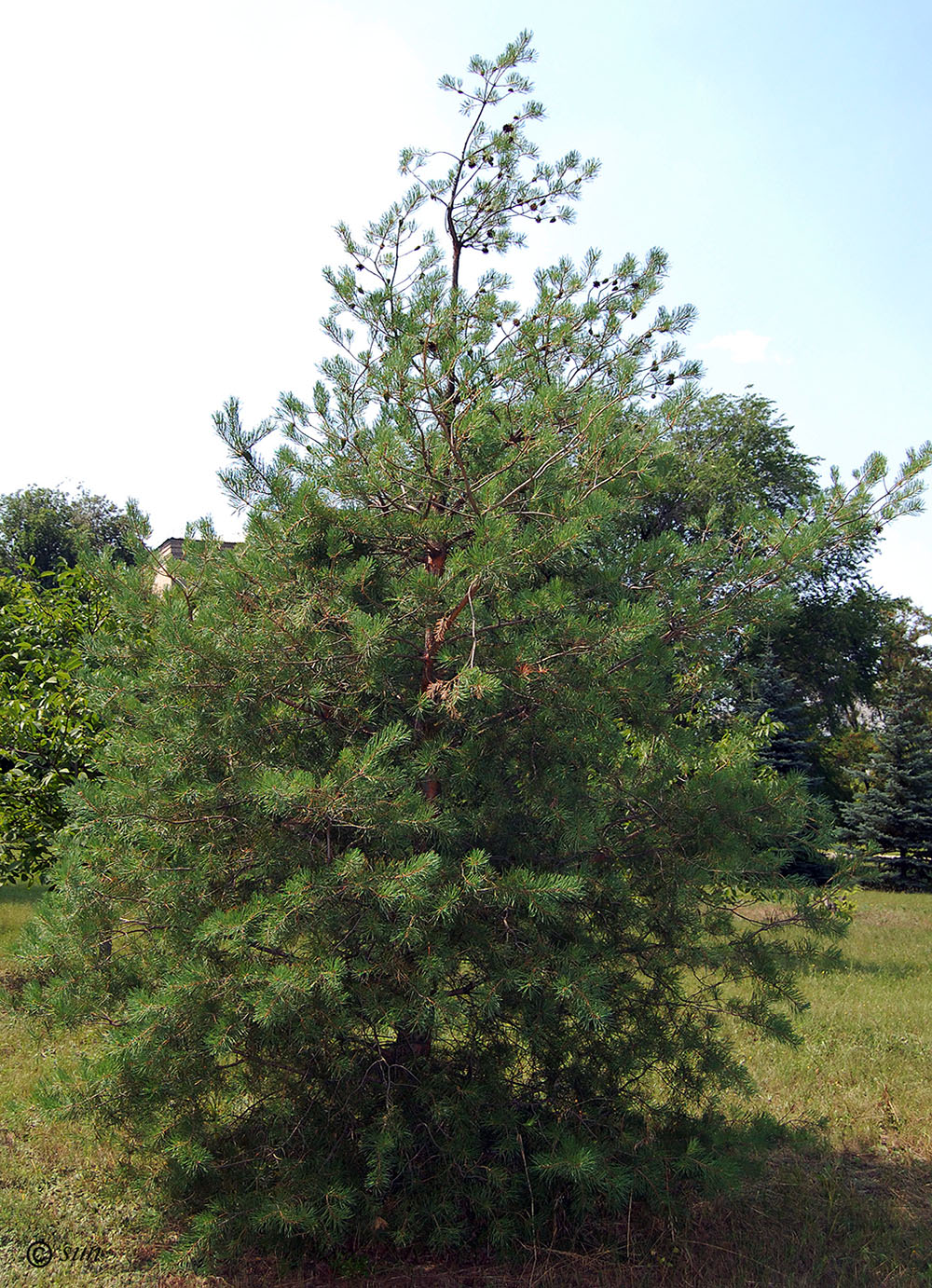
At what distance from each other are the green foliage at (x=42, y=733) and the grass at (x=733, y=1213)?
147 cm

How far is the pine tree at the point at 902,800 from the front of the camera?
2152 centimetres

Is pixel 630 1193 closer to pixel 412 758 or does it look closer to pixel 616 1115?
pixel 616 1115

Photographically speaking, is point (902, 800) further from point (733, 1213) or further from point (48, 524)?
point (48, 524)

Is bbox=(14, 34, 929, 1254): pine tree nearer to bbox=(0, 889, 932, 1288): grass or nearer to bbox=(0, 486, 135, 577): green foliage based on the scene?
bbox=(0, 889, 932, 1288): grass

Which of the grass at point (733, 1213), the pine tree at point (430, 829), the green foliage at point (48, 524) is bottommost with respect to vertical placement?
the grass at point (733, 1213)

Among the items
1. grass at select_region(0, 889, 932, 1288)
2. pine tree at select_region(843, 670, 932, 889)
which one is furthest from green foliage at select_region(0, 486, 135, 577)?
grass at select_region(0, 889, 932, 1288)

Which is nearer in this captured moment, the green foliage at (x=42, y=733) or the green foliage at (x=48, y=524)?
the green foliage at (x=42, y=733)

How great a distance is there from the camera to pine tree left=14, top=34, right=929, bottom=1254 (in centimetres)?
343

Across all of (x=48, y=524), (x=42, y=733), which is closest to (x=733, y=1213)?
(x=42, y=733)

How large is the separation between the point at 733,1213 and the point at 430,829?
2529 millimetres

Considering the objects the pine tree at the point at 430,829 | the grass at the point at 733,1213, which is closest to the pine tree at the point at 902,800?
the grass at the point at 733,1213

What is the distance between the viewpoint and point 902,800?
→ 72.0 feet

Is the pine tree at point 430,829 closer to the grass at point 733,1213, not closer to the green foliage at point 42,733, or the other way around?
the grass at point 733,1213

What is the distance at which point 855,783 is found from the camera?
92.4 ft
